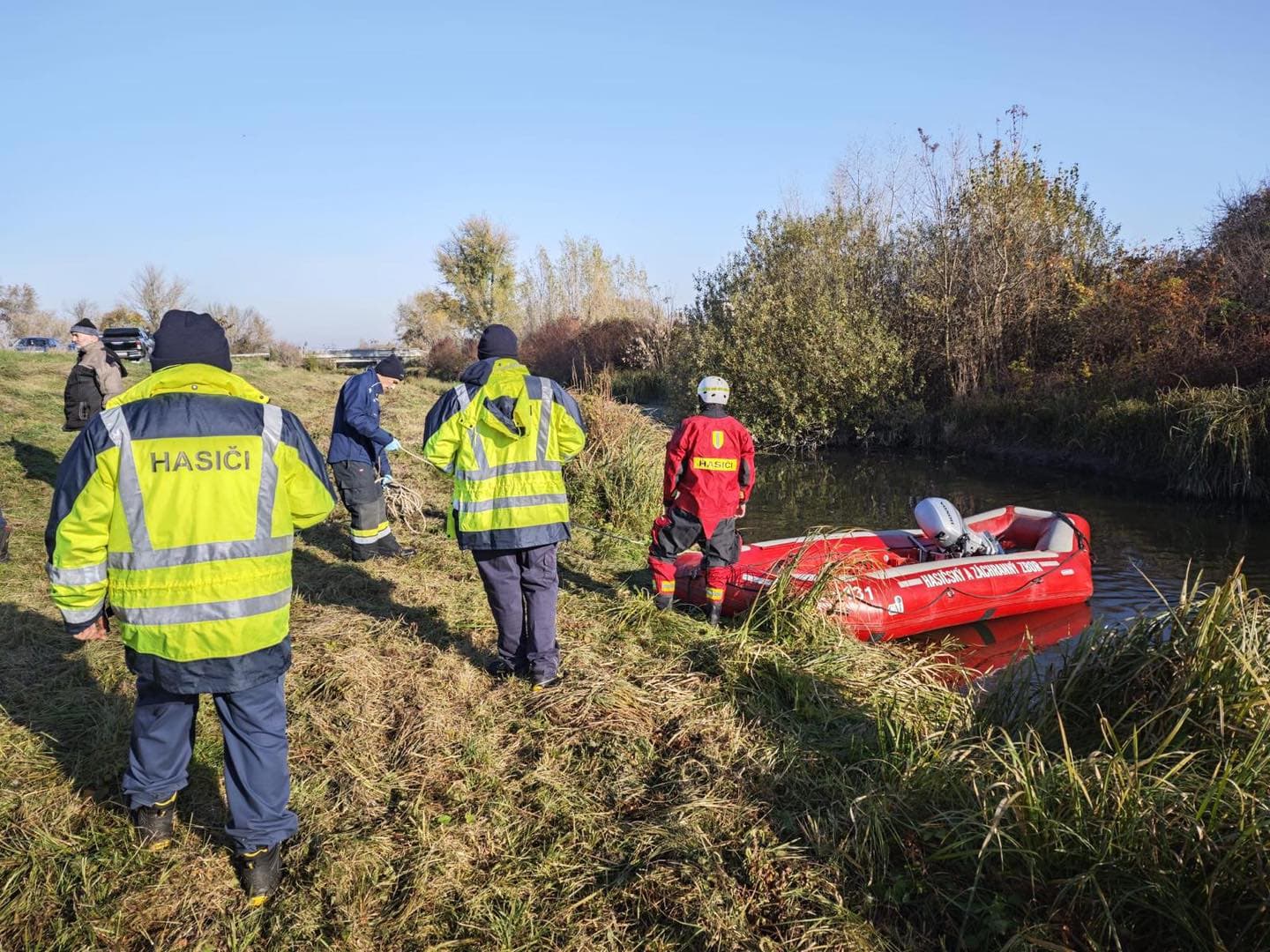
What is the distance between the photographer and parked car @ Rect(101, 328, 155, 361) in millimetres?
21344

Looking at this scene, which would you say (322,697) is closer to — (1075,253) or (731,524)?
(731,524)

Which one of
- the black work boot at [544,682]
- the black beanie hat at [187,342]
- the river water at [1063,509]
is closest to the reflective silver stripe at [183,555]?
the black beanie hat at [187,342]

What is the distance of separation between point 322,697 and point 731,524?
2.93 meters

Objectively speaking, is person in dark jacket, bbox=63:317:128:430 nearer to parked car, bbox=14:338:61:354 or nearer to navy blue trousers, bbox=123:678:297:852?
navy blue trousers, bbox=123:678:297:852

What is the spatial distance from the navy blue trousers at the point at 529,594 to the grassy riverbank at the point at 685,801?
206mm

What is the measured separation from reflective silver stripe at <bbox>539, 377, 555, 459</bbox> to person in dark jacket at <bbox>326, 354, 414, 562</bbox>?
2.93 metres

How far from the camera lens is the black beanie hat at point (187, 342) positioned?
2.68 m

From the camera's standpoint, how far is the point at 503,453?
4164 mm

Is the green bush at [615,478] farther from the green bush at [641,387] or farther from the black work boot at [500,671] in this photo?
the green bush at [641,387]

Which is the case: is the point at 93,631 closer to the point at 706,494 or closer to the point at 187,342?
the point at 187,342

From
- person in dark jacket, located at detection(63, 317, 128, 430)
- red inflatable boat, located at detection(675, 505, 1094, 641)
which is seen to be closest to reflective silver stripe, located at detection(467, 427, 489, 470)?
red inflatable boat, located at detection(675, 505, 1094, 641)

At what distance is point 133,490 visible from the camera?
2.51 meters

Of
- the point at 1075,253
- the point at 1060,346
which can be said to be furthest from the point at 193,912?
the point at 1075,253

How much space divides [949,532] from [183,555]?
6.65 m
